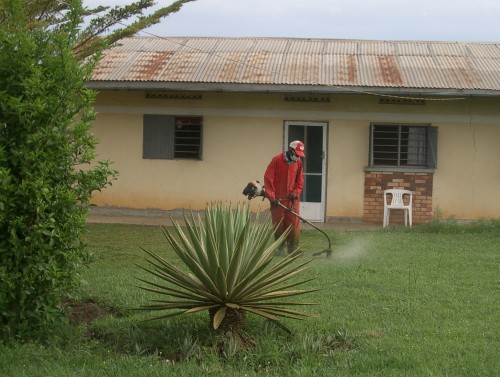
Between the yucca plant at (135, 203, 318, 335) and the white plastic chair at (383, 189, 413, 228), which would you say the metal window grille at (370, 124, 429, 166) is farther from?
the yucca plant at (135, 203, 318, 335)

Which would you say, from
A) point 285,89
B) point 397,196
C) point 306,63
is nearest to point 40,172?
point 285,89

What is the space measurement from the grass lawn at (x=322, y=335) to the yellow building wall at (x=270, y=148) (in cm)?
744

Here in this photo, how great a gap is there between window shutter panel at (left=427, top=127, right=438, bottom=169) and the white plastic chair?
756 millimetres

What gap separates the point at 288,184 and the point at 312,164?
623 centimetres

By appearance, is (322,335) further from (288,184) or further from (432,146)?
(432,146)

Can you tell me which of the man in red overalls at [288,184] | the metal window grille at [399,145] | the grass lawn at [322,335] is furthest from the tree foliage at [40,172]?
the metal window grille at [399,145]

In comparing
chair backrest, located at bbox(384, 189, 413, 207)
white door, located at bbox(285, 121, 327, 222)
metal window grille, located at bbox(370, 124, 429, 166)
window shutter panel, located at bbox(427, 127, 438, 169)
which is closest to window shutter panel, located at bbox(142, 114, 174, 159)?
white door, located at bbox(285, 121, 327, 222)

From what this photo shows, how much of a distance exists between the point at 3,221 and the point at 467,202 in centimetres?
1309

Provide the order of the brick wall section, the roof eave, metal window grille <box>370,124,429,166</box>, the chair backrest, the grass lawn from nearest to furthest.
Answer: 1. the grass lawn
2. the roof eave
3. the chair backrest
4. the brick wall section
5. metal window grille <box>370,124,429,166</box>

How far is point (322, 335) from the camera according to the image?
7164 mm

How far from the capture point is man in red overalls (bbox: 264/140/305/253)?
40.4 feet

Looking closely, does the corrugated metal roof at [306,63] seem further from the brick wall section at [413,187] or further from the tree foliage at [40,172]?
the tree foliage at [40,172]

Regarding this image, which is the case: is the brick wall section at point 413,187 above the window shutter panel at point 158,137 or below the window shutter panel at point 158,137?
below

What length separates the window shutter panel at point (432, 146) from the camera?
59.0 ft
